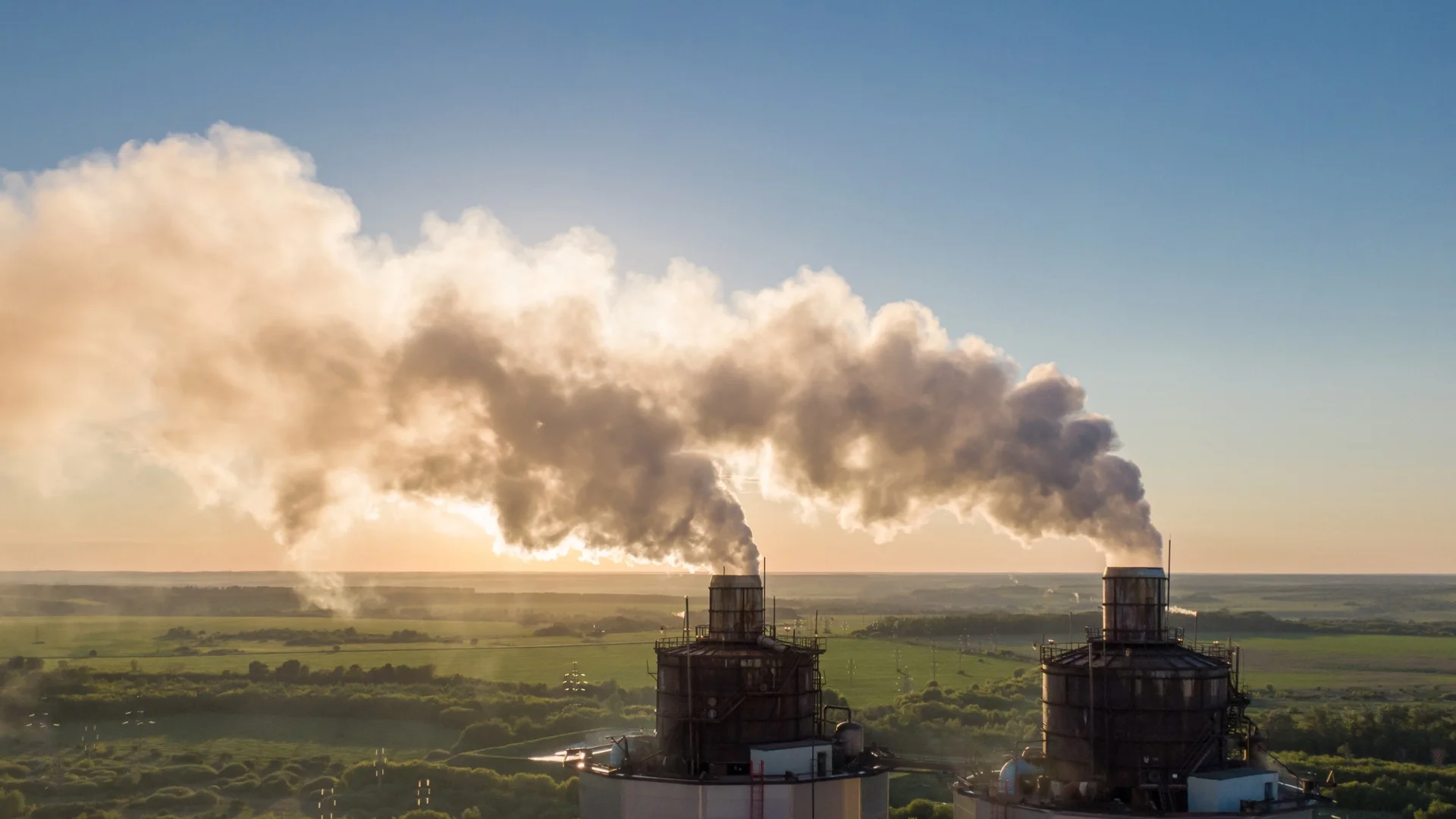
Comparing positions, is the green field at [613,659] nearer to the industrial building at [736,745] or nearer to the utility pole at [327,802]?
the utility pole at [327,802]

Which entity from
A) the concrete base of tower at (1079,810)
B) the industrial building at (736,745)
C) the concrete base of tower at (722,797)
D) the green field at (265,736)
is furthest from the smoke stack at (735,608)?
the green field at (265,736)

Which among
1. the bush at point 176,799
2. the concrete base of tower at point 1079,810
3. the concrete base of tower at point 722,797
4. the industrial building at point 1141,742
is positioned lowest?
the bush at point 176,799

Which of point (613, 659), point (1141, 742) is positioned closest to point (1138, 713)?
point (1141, 742)

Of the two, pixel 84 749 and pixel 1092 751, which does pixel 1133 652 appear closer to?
pixel 1092 751

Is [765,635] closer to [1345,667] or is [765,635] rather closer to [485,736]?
[485,736]

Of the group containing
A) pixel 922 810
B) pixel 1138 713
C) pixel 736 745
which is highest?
pixel 1138 713
